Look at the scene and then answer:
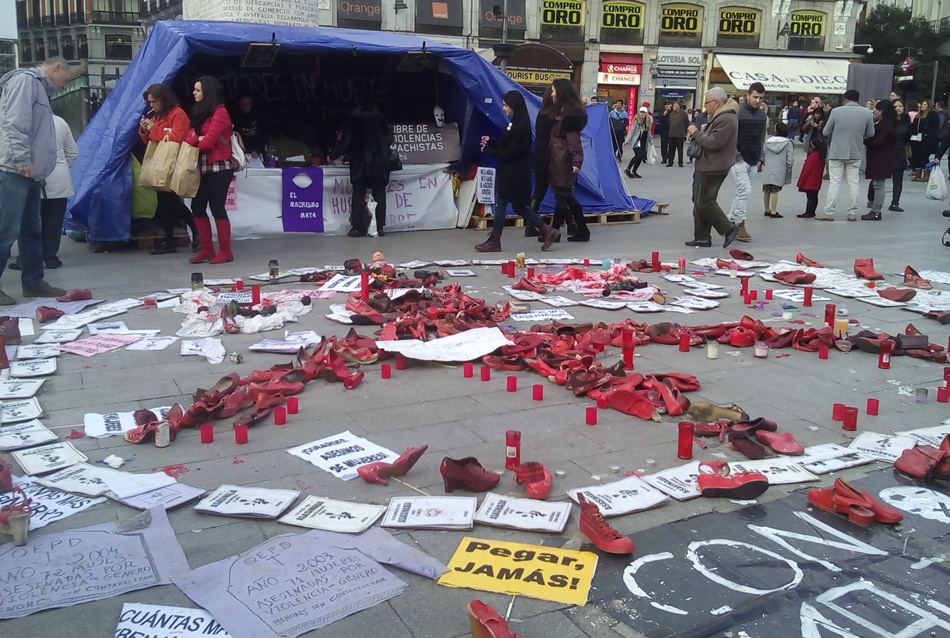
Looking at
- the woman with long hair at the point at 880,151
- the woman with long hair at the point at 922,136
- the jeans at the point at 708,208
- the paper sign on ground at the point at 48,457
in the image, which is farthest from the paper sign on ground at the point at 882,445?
the woman with long hair at the point at 922,136

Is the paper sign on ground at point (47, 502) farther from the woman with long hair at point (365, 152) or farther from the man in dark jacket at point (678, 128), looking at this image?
the man in dark jacket at point (678, 128)

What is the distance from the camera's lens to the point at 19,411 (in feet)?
15.3

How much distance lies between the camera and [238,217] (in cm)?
1091

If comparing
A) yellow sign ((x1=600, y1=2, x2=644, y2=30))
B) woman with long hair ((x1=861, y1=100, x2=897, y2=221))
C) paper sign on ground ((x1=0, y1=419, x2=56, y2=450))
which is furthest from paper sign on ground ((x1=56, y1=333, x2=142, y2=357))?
yellow sign ((x1=600, y1=2, x2=644, y2=30))

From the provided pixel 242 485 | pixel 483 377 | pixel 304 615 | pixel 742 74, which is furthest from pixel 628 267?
pixel 742 74

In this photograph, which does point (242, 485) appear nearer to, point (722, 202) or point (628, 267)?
point (628, 267)

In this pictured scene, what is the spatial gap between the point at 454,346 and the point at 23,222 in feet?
14.0

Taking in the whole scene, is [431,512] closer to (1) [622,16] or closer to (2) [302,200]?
(2) [302,200]

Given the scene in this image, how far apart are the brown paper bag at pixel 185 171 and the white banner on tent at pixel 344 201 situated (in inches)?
79.9

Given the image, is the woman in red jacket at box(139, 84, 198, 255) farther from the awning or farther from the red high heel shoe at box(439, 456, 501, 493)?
the awning

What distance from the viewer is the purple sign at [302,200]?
11172mm

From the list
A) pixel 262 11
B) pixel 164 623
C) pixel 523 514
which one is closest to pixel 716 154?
pixel 523 514

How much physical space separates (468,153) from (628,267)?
4116 millimetres

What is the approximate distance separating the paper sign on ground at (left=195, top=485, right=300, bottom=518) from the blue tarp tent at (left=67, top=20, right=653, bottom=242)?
6967 millimetres
